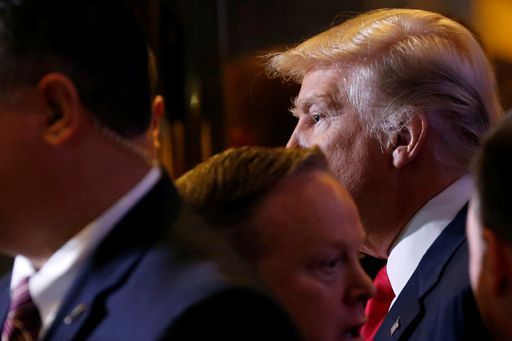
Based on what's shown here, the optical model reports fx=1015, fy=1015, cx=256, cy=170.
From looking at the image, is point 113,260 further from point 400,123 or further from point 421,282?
point 400,123

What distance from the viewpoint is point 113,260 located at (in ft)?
3.83

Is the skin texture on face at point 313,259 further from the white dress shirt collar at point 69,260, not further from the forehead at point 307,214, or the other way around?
the white dress shirt collar at point 69,260

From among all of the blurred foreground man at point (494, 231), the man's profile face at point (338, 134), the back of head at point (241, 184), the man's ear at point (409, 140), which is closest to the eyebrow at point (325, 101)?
the man's profile face at point (338, 134)

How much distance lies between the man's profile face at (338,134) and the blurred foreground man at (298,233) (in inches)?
33.0

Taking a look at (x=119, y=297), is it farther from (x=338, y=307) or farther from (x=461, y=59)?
(x=461, y=59)

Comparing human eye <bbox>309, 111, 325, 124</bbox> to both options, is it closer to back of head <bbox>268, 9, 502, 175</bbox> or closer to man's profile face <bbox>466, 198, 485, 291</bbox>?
back of head <bbox>268, 9, 502, 175</bbox>

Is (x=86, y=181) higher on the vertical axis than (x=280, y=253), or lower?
higher

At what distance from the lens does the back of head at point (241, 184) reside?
4.39 ft

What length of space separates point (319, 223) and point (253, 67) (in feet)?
9.14

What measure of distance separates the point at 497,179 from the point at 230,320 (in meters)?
0.35

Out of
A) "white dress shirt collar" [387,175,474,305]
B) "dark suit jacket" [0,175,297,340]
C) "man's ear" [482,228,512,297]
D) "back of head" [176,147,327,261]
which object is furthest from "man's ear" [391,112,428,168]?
"dark suit jacket" [0,175,297,340]

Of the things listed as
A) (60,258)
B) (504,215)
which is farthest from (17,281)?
(504,215)

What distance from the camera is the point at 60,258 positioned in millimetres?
1188

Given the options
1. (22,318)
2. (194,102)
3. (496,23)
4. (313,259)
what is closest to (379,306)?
(313,259)
